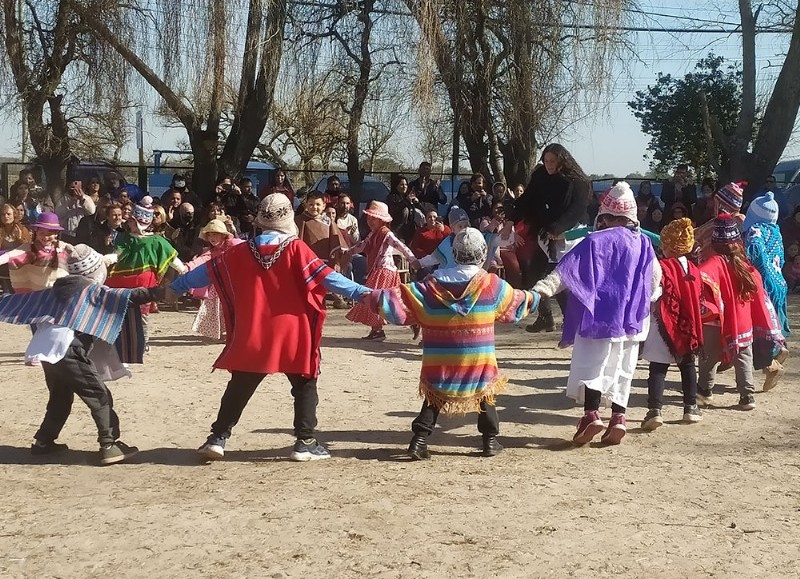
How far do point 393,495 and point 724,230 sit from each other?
140 inches

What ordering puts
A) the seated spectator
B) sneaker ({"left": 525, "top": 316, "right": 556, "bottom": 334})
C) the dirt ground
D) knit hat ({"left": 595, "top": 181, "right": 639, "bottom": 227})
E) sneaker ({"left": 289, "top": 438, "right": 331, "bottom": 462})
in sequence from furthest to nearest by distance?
1. the seated spectator
2. sneaker ({"left": 525, "top": 316, "right": 556, "bottom": 334})
3. knit hat ({"left": 595, "top": 181, "right": 639, "bottom": 227})
4. sneaker ({"left": 289, "top": 438, "right": 331, "bottom": 462})
5. the dirt ground

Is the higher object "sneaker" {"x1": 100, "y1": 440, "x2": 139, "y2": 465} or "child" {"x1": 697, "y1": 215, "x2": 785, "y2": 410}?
"child" {"x1": 697, "y1": 215, "x2": 785, "y2": 410}

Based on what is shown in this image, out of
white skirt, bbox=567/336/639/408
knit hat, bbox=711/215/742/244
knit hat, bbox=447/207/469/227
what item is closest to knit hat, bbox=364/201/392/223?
knit hat, bbox=447/207/469/227

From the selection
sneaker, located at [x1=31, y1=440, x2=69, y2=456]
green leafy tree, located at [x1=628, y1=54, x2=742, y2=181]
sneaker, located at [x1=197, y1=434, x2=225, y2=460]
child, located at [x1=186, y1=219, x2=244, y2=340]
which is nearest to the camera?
sneaker, located at [x1=197, y1=434, x2=225, y2=460]

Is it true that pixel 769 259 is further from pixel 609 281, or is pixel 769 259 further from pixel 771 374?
pixel 609 281

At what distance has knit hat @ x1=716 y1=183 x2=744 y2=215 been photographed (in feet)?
26.1

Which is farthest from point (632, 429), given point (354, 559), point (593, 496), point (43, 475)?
point (43, 475)

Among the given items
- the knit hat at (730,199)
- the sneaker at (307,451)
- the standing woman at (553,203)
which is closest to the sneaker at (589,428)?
the sneaker at (307,451)

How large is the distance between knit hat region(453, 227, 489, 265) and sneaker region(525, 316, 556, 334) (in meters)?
5.50

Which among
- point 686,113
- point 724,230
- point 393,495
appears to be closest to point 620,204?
point 724,230

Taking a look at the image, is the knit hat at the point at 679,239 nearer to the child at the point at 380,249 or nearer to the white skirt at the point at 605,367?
the white skirt at the point at 605,367

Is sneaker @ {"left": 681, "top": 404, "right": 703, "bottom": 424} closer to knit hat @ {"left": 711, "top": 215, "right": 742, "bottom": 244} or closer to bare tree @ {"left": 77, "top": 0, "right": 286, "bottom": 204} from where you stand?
knit hat @ {"left": 711, "top": 215, "right": 742, "bottom": 244}

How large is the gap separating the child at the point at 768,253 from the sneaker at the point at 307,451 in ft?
12.7

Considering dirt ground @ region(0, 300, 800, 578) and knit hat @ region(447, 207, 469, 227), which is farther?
knit hat @ region(447, 207, 469, 227)
